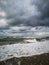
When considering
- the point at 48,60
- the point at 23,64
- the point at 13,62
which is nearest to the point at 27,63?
the point at 23,64

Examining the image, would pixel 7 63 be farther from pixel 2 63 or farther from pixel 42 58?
pixel 42 58

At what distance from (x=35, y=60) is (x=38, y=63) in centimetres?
57

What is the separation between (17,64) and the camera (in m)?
12.4

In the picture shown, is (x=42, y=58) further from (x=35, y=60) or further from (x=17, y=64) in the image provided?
(x=17, y=64)

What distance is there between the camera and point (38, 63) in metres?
12.6

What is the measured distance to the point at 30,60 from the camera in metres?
13.1

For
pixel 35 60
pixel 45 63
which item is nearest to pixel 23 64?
pixel 35 60

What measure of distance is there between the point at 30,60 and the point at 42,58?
152cm

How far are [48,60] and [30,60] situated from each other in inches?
77.8

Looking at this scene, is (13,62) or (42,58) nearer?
(13,62)

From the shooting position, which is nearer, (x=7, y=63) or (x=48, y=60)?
(x=7, y=63)

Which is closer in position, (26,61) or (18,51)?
(26,61)

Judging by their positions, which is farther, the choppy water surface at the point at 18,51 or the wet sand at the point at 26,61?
the choppy water surface at the point at 18,51

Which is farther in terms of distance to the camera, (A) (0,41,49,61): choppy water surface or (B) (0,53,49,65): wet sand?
(A) (0,41,49,61): choppy water surface
